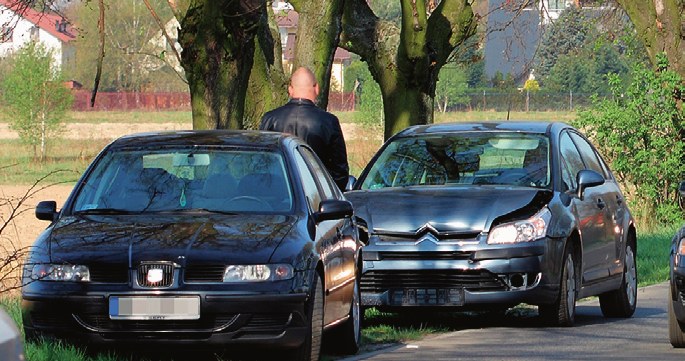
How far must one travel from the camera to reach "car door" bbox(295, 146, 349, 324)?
31.3ft

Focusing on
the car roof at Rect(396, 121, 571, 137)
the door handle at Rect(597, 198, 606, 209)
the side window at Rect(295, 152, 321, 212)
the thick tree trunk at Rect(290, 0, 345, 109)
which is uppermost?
the thick tree trunk at Rect(290, 0, 345, 109)

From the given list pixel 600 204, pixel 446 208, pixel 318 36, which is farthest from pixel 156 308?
pixel 318 36

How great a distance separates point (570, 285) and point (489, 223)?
3.25ft

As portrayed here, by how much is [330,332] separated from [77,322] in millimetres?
2010

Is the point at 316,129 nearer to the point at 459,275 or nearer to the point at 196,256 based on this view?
the point at 459,275

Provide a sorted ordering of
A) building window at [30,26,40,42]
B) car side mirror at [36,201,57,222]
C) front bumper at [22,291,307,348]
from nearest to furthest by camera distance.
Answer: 1. front bumper at [22,291,307,348]
2. car side mirror at [36,201,57,222]
3. building window at [30,26,40,42]

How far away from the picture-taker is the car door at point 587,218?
12828mm

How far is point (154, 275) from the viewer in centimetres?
884

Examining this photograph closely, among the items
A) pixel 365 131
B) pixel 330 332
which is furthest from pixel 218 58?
pixel 365 131

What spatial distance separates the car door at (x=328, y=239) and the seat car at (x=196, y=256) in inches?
0.6

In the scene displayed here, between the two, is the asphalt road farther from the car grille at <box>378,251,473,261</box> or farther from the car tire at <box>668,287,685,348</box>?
the car grille at <box>378,251,473,261</box>

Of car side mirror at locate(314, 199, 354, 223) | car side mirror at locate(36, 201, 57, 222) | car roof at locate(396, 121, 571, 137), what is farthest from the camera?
car roof at locate(396, 121, 571, 137)

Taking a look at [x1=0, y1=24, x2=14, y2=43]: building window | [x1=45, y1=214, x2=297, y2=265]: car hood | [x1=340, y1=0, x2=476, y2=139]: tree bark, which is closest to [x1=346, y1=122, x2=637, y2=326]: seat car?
[x1=45, y1=214, x2=297, y2=265]: car hood

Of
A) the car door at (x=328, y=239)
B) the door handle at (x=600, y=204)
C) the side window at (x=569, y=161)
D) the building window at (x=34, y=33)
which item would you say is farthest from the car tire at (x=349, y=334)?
A: the building window at (x=34, y=33)
